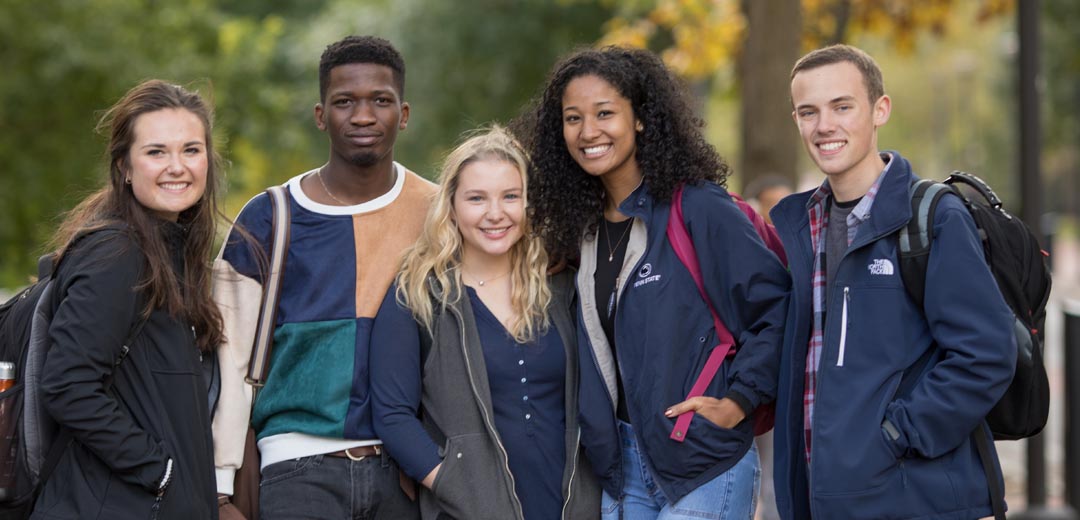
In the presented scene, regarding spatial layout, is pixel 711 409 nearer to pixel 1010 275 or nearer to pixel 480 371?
pixel 480 371

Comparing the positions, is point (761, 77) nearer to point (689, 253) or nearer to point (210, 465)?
point (689, 253)

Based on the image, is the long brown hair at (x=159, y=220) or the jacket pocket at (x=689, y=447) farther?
the jacket pocket at (x=689, y=447)

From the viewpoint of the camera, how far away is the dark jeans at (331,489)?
13.4 feet

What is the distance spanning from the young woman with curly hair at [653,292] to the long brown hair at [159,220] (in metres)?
1.18

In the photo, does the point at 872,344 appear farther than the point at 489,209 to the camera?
No

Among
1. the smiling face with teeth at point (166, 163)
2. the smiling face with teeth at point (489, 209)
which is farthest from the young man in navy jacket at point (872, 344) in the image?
the smiling face with teeth at point (166, 163)

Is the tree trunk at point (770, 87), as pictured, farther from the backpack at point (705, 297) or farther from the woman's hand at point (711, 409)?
the woman's hand at point (711, 409)

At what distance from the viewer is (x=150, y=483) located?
11.7 feet

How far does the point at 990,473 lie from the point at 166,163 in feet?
9.00

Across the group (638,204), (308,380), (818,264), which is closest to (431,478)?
(308,380)

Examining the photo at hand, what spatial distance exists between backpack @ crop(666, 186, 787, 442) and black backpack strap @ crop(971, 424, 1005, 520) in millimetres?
679

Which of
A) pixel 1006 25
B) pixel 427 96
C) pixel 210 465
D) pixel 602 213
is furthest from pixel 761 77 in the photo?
pixel 1006 25

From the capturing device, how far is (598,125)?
4.28 m

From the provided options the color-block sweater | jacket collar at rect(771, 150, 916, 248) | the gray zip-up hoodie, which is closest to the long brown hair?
the color-block sweater
